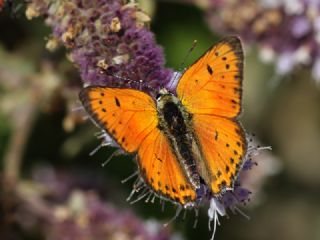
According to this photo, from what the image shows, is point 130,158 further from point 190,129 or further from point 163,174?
point 163,174

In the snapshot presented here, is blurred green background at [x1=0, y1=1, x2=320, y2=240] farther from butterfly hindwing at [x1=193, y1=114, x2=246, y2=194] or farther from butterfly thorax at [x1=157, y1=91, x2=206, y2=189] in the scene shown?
butterfly hindwing at [x1=193, y1=114, x2=246, y2=194]

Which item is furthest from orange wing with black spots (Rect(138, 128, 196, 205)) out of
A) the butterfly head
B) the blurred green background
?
the blurred green background

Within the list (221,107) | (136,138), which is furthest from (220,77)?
(136,138)

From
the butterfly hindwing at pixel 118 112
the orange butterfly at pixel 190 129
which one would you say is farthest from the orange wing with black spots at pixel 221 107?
the butterfly hindwing at pixel 118 112

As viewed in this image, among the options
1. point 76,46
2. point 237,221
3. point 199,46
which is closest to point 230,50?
point 76,46

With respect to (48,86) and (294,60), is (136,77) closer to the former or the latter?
(48,86)

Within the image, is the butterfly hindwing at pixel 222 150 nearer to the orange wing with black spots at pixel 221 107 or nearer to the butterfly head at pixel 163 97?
the orange wing with black spots at pixel 221 107

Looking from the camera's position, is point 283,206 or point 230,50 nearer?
point 230,50
